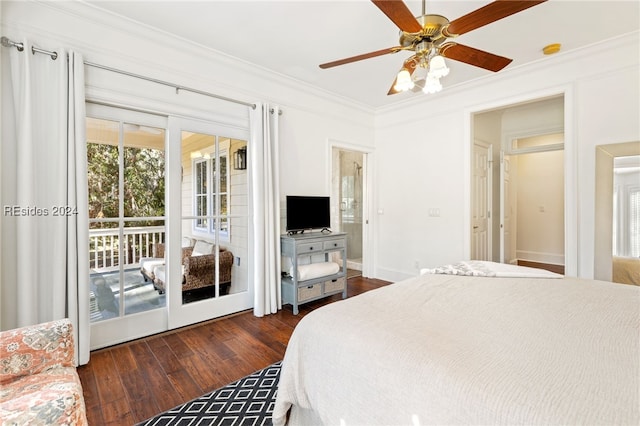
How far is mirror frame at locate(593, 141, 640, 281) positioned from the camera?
296 centimetres

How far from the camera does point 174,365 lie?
2322mm

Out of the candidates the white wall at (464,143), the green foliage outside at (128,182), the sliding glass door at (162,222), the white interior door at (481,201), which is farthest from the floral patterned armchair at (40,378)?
the white interior door at (481,201)

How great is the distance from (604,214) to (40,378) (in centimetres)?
450

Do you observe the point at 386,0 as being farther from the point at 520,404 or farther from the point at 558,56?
the point at 558,56

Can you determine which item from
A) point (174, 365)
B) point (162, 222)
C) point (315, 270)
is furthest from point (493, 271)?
point (162, 222)

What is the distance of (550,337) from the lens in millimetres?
1190

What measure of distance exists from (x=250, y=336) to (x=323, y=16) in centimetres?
291

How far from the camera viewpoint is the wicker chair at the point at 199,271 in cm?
292

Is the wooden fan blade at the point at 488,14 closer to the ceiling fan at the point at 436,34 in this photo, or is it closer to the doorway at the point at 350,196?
the ceiling fan at the point at 436,34

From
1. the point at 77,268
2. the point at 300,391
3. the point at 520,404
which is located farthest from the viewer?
the point at 77,268

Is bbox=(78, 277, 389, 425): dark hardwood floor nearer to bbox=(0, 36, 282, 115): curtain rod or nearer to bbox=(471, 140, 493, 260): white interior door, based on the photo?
bbox=(0, 36, 282, 115): curtain rod

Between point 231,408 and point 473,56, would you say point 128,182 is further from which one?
point 473,56

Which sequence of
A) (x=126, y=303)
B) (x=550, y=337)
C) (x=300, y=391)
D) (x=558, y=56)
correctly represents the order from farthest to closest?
(x=558, y=56) → (x=126, y=303) → (x=300, y=391) → (x=550, y=337)

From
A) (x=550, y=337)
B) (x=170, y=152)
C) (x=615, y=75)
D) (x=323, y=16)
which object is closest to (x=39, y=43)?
(x=170, y=152)
